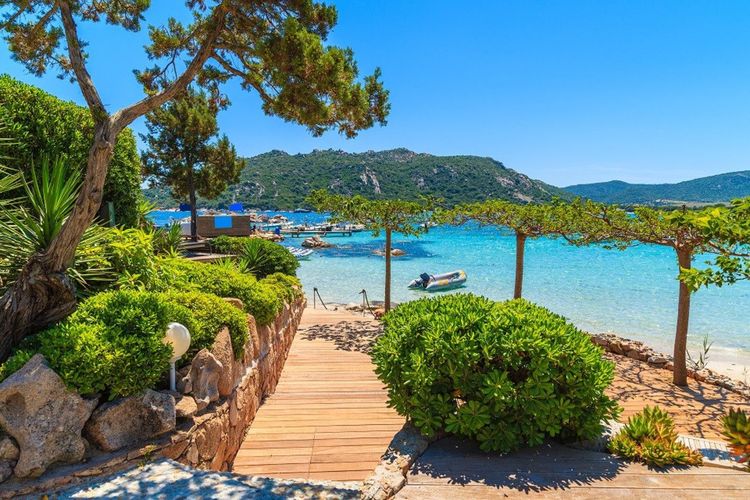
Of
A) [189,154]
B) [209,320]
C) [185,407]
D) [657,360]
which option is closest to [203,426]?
[185,407]

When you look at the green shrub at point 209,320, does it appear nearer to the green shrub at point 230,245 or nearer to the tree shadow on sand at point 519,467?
the tree shadow on sand at point 519,467

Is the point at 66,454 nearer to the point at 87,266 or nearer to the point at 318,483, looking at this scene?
the point at 318,483

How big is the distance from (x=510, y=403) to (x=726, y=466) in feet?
4.90

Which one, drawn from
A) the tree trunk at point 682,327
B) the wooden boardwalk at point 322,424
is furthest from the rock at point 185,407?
the tree trunk at point 682,327

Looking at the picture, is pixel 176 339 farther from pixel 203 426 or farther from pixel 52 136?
pixel 52 136

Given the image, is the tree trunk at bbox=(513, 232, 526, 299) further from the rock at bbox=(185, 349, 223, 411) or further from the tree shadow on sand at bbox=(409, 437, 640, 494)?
the rock at bbox=(185, 349, 223, 411)

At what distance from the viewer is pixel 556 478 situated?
102 inches

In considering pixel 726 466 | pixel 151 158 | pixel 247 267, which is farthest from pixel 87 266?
pixel 151 158

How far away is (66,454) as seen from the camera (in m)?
2.73

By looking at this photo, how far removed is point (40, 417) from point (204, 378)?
117 centimetres

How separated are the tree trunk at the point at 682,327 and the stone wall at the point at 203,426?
274 inches

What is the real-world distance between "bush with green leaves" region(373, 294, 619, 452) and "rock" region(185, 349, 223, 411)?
5.58 feet

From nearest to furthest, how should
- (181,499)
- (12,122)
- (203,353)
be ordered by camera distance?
(181,499), (203,353), (12,122)

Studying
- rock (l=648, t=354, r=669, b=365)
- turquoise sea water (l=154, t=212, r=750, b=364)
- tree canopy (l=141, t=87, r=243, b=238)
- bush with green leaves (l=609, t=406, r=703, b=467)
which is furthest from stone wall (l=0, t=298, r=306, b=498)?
tree canopy (l=141, t=87, r=243, b=238)
